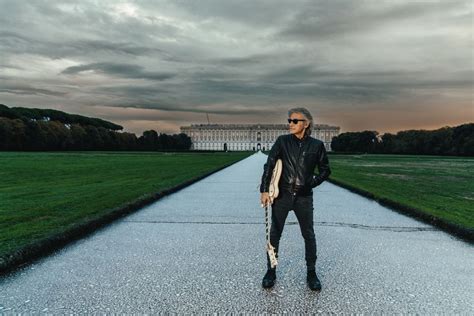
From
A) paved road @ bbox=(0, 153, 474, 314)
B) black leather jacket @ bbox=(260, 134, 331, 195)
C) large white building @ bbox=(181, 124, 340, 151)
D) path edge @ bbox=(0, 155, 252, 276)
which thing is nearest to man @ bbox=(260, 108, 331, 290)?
black leather jacket @ bbox=(260, 134, 331, 195)

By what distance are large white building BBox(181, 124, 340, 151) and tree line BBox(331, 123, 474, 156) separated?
4938cm

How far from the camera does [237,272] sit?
16.9 ft

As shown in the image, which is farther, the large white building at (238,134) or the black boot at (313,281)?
the large white building at (238,134)

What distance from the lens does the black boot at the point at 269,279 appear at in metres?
4.60

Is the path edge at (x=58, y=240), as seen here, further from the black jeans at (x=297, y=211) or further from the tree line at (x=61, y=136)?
the tree line at (x=61, y=136)

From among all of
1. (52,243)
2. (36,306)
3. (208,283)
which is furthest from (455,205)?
(36,306)

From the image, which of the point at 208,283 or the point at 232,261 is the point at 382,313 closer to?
the point at 208,283

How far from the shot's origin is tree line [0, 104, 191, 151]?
77.9 m

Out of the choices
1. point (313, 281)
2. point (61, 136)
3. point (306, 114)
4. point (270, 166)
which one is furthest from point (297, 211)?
point (61, 136)

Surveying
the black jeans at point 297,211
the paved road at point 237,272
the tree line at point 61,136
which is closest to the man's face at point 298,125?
the black jeans at point 297,211

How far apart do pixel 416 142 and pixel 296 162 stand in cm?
9741

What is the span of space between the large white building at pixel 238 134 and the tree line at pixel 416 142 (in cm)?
4938

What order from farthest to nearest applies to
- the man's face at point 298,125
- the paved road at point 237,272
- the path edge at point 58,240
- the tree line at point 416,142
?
the tree line at point 416,142 → the path edge at point 58,240 → the man's face at point 298,125 → the paved road at point 237,272

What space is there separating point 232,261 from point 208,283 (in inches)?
37.9
